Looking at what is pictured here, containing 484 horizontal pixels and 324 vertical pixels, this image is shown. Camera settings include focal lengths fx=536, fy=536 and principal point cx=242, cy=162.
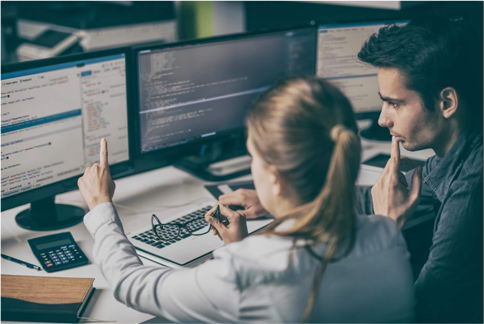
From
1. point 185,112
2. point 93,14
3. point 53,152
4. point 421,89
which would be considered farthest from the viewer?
point 93,14

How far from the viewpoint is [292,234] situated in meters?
0.83

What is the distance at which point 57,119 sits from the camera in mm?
1370

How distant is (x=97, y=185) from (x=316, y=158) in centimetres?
51

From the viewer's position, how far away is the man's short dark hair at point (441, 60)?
1.24 m

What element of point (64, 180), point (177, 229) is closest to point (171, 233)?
point (177, 229)

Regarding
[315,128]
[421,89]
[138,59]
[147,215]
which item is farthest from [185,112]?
[315,128]

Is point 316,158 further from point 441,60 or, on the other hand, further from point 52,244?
point 52,244

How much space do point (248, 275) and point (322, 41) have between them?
1.28m

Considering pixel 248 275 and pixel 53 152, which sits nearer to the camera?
pixel 248 275

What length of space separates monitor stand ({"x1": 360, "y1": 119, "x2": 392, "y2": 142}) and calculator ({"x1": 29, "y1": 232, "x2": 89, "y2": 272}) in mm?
1252

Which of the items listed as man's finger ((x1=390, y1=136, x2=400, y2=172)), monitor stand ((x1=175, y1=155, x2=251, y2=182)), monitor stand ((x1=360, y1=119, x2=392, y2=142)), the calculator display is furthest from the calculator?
monitor stand ((x1=360, y1=119, x2=392, y2=142))

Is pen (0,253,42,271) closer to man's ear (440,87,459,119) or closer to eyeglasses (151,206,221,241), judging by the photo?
eyeglasses (151,206,221,241)

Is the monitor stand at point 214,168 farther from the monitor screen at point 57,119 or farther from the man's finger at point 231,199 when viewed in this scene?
the monitor screen at point 57,119

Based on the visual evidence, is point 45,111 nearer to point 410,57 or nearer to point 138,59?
point 138,59
